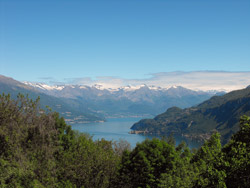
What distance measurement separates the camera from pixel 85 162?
42125 mm

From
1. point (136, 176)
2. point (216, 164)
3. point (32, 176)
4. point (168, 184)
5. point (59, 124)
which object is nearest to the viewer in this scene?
point (216, 164)

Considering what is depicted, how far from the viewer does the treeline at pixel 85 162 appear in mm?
28703

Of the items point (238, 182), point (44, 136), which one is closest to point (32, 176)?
point (44, 136)

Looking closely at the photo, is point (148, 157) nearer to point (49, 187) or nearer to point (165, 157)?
point (165, 157)

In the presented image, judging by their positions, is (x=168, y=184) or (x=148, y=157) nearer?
(x=168, y=184)

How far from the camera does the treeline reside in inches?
1130

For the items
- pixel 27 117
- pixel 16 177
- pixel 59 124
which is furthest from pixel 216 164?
pixel 59 124

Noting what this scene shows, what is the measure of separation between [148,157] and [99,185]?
9.91 m

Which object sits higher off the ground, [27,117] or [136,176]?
[27,117]

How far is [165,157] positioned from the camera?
47219mm

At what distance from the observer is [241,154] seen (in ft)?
80.3

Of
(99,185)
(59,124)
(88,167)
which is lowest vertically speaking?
(99,185)

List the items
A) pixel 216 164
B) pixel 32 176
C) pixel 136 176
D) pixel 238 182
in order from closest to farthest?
pixel 238 182, pixel 216 164, pixel 32 176, pixel 136 176

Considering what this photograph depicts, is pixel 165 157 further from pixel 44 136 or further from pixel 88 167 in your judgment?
pixel 44 136
